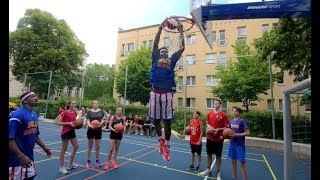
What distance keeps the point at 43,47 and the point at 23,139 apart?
104 feet

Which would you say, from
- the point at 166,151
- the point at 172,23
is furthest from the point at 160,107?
the point at 172,23

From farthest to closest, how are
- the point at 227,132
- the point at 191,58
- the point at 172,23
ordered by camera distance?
1. the point at 191,58
2. the point at 227,132
3. the point at 172,23

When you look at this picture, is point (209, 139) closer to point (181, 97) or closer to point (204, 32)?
point (204, 32)

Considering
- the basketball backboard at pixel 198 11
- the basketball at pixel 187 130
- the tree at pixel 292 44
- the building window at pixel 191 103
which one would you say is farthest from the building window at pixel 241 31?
the basketball backboard at pixel 198 11

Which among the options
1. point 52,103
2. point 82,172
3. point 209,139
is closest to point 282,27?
point 209,139

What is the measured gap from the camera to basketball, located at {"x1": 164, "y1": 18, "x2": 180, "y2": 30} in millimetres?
5141

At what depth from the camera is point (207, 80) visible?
30.0 meters

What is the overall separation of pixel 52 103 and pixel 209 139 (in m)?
23.4

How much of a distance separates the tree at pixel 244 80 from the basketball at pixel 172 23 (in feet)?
54.6

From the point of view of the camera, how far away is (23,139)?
4383 mm

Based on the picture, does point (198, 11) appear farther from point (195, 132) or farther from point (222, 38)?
point (222, 38)

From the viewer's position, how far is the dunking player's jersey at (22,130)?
4.16 meters

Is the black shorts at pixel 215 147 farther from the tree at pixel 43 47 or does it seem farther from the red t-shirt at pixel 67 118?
the tree at pixel 43 47

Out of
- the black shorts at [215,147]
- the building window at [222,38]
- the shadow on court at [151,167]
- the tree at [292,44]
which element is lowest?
the shadow on court at [151,167]
